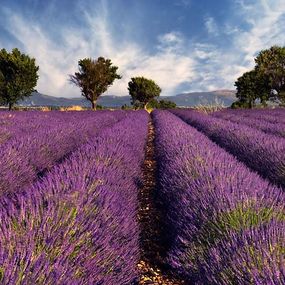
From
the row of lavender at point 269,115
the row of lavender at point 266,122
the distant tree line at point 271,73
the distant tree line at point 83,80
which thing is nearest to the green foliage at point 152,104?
the distant tree line at point 83,80

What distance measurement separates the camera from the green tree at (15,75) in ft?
111

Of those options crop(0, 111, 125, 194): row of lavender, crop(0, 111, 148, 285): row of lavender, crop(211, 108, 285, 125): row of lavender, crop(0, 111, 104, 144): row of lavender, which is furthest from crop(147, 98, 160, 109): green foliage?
crop(0, 111, 148, 285): row of lavender

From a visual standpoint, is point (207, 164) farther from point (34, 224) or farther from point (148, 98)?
point (148, 98)

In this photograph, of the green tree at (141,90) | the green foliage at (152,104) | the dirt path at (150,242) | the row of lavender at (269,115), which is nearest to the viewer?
the dirt path at (150,242)

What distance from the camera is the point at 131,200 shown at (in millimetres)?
3258

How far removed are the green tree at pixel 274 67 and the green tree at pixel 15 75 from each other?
2264 centimetres

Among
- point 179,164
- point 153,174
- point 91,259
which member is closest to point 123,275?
point 91,259

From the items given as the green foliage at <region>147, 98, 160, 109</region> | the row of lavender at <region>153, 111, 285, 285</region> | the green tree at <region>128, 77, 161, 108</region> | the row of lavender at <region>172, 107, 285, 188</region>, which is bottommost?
the green foliage at <region>147, 98, 160, 109</region>

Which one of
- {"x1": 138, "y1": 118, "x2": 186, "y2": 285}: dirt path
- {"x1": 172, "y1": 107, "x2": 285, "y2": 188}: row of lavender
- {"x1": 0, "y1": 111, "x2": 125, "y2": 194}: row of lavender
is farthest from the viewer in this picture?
{"x1": 172, "y1": 107, "x2": 285, "y2": 188}: row of lavender

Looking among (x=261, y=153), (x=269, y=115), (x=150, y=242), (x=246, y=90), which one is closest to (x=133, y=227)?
(x=150, y=242)

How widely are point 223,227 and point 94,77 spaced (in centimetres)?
4273

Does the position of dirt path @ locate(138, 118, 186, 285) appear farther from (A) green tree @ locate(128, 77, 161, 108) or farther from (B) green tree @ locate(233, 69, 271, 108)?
(A) green tree @ locate(128, 77, 161, 108)

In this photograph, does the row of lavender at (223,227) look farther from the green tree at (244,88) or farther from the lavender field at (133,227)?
the green tree at (244,88)

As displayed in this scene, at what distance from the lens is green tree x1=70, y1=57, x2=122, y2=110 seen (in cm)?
4388
